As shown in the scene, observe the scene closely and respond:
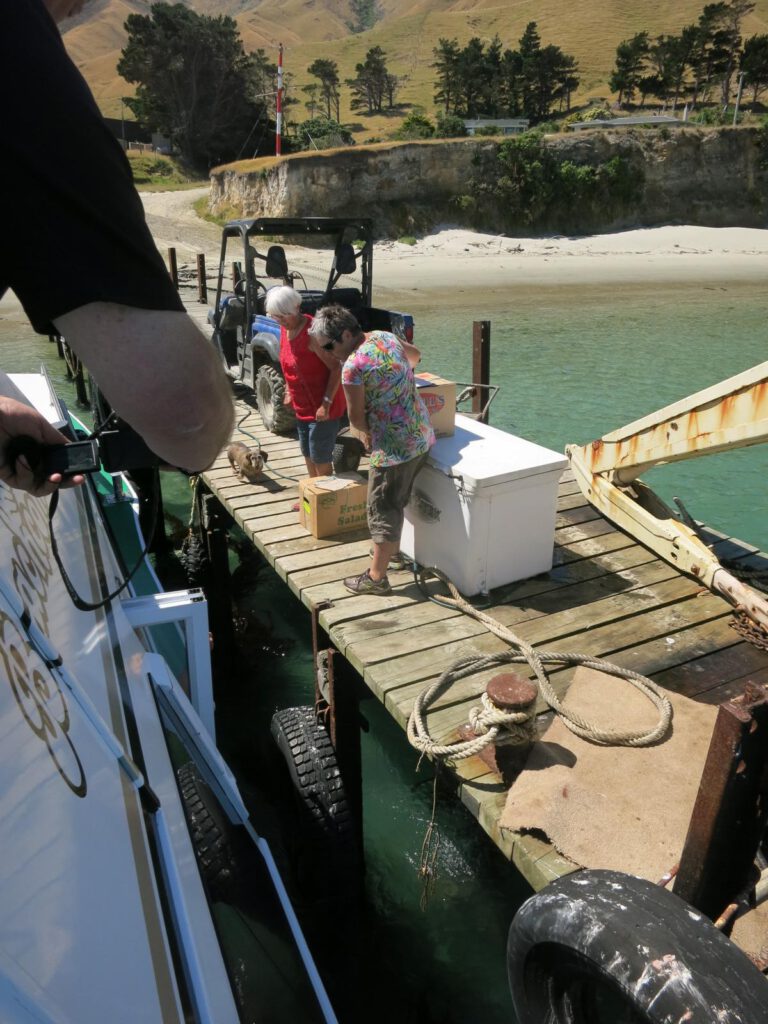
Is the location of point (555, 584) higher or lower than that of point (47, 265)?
lower

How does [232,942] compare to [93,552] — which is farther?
[93,552]

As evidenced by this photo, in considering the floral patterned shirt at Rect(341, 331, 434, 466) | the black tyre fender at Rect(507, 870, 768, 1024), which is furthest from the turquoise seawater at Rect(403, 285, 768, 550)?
the black tyre fender at Rect(507, 870, 768, 1024)

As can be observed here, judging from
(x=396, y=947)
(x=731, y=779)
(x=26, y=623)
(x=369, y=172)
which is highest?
(x=369, y=172)

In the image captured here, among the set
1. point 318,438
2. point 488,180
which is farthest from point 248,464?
point 488,180

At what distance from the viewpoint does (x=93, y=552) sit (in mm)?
3562

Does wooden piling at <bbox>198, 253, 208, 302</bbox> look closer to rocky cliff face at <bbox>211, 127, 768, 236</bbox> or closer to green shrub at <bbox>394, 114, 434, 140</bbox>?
rocky cliff face at <bbox>211, 127, 768, 236</bbox>

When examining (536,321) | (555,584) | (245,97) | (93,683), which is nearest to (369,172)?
(536,321)

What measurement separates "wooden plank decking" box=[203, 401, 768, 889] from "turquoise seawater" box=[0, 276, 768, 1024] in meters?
1.24

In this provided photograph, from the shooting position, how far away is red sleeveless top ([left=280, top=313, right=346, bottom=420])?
5688 millimetres

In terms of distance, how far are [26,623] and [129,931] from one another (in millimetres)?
853

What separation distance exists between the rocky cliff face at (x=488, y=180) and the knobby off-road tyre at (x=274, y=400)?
93.5 feet

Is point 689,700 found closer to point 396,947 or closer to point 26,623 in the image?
point 396,947

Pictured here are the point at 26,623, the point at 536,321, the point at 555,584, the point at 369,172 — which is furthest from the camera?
the point at 369,172

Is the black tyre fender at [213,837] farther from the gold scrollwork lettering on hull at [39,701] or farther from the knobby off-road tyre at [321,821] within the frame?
the knobby off-road tyre at [321,821]
